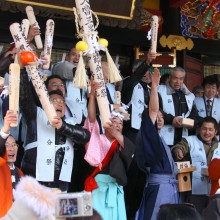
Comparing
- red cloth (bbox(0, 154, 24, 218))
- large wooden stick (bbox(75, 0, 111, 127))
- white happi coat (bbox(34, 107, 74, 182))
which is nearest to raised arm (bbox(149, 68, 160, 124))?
large wooden stick (bbox(75, 0, 111, 127))

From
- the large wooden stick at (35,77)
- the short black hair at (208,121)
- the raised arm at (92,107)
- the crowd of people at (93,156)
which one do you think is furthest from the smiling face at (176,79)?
the large wooden stick at (35,77)

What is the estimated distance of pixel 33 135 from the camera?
4.28 meters

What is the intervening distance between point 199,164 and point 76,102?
140 cm

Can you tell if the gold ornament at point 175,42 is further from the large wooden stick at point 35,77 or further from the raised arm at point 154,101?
the large wooden stick at point 35,77

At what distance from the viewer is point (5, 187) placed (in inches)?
148

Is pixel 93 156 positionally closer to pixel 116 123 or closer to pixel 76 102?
pixel 116 123

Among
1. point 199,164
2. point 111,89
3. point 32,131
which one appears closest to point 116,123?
point 32,131

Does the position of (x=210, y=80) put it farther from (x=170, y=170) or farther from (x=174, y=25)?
(x=170, y=170)

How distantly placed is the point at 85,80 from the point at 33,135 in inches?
27.7

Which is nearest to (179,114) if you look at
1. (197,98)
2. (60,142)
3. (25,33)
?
(197,98)

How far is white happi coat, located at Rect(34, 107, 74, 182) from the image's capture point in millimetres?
4156

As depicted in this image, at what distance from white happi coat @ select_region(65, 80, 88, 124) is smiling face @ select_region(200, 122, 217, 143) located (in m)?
1.24

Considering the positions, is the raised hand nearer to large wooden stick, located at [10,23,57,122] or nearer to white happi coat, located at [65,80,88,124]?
large wooden stick, located at [10,23,57,122]

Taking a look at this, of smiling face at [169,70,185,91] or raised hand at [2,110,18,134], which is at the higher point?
smiling face at [169,70,185,91]
